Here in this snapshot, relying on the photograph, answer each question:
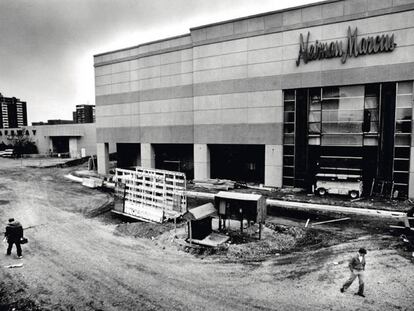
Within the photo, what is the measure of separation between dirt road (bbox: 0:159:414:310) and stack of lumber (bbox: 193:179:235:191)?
13.8 m

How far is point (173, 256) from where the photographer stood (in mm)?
12883

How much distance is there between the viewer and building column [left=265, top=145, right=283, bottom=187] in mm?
27266

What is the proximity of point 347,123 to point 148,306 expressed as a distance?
21.9 m

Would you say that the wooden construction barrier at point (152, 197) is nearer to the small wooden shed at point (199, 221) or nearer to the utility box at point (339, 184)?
the small wooden shed at point (199, 221)

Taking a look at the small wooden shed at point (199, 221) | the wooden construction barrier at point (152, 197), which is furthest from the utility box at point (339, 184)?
the small wooden shed at point (199, 221)

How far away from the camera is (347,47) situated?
23906 millimetres

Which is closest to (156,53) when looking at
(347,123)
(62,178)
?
(62,178)

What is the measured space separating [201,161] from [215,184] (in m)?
3.23

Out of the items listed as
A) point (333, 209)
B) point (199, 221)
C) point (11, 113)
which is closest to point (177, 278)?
point (199, 221)

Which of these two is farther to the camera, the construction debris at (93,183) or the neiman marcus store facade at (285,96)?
the construction debris at (93,183)

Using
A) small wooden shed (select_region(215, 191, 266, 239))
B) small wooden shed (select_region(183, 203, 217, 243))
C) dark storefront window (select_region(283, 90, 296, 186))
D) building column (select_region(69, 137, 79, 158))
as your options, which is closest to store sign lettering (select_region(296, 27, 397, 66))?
dark storefront window (select_region(283, 90, 296, 186))

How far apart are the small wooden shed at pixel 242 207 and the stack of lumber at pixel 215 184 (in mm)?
12720

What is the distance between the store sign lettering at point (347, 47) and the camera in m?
22.6

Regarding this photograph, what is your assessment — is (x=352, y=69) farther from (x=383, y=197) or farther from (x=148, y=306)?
(x=148, y=306)
